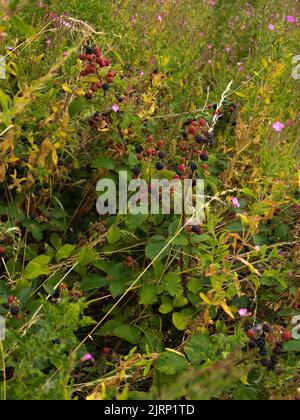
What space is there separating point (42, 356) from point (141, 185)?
2.68 ft

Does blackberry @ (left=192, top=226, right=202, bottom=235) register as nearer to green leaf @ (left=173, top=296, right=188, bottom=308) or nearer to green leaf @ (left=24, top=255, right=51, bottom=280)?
green leaf @ (left=173, top=296, right=188, bottom=308)

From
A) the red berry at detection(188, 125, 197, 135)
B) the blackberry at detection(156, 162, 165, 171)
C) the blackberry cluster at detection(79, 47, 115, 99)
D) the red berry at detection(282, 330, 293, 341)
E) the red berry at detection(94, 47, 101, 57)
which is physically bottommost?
the red berry at detection(282, 330, 293, 341)

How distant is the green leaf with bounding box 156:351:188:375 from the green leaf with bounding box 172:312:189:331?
0.67ft

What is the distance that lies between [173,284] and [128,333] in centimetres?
23

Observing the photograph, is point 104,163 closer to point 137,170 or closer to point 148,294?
point 137,170

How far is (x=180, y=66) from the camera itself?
9.04 ft

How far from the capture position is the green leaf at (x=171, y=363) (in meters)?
1.64

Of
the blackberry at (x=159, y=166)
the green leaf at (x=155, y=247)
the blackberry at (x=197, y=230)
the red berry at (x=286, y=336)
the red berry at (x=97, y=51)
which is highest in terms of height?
the red berry at (x=97, y=51)

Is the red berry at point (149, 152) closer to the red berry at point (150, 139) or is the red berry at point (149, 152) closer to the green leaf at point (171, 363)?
the red berry at point (150, 139)

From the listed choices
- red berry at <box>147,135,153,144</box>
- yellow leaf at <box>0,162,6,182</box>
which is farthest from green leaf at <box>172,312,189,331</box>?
yellow leaf at <box>0,162,6,182</box>

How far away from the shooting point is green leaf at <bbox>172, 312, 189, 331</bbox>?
190 centimetres

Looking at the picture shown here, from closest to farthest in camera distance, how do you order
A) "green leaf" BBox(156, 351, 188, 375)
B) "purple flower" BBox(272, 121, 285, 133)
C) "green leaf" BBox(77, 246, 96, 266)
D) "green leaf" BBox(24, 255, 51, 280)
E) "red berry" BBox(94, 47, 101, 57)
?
1. "green leaf" BBox(156, 351, 188, 375)
2. "green leaf" BBox(24, 255, 51, 280)
3. "green leaf" BBox(77, 246, 96, 266)
4. "red berry" BBox(94, 47, 101, 57)
5. "purple flower" BBox(272, 121, 285, 133)

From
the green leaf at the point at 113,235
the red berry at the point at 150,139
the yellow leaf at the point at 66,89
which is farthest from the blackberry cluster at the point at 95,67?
the green leaf at the point at 113,235
